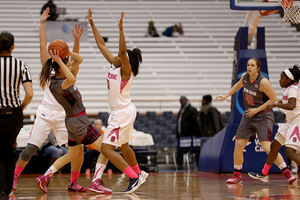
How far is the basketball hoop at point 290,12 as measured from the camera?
9.34m

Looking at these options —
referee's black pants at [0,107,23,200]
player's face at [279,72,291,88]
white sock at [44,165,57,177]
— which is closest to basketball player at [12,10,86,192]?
white sock at [44,165,57,177]

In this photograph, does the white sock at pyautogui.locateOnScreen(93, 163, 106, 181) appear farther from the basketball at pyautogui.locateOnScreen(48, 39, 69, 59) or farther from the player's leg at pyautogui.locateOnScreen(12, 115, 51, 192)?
the basketball at pyautogui.locateOnScreen(48, 39, 69, 59)

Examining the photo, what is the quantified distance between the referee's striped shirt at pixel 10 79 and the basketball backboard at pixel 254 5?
18.5 ft

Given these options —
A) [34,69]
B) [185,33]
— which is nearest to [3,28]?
[34,69]

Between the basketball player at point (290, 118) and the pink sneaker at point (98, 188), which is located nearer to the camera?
the pink sneaker at point (98, 188)

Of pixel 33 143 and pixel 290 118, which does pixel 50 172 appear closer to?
pixel 33 143

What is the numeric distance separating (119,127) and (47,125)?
1.17 metres

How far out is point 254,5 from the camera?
30.7 ft

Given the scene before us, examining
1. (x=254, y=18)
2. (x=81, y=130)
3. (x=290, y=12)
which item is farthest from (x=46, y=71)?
(x=254, y=18)

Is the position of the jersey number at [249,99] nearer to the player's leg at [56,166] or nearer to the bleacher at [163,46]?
the player's leg at [56,166]

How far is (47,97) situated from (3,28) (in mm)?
15086

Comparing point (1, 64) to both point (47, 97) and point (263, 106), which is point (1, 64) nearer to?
point (47, 97)

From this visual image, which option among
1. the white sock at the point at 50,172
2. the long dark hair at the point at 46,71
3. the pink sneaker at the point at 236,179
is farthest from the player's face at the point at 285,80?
the white sock at the point at 50,172

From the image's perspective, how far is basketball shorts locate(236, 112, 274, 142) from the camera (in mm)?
7570
